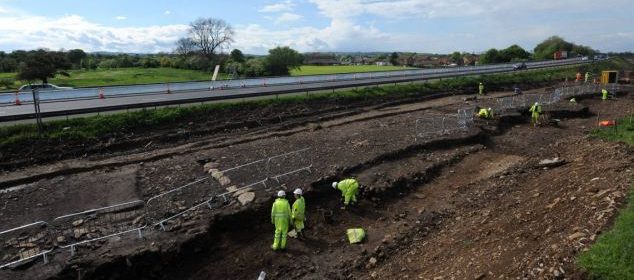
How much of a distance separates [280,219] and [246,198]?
2.41 meters

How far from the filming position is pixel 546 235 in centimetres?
1037

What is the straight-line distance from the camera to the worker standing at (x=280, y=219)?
11633mm

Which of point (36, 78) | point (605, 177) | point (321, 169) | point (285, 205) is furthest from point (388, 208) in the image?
point (36, 78)

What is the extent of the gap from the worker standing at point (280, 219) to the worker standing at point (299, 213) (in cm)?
31

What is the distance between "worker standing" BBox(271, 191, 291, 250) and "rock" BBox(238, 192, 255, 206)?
188cm

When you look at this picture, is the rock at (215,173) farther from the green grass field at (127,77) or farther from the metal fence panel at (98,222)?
the green grass field at (127,77)

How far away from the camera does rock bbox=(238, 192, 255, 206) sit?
1357cm

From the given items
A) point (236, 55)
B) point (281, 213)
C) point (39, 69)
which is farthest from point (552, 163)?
point (236, 55)

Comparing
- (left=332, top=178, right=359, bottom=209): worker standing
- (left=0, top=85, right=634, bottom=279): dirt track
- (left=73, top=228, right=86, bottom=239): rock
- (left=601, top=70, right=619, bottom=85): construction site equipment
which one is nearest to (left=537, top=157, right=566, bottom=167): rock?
(left=0, top=85, right=634, bottom=279): dirt track

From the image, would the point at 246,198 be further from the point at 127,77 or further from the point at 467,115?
the point at 127,77

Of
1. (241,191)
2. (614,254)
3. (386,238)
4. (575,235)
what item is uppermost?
(614,254)

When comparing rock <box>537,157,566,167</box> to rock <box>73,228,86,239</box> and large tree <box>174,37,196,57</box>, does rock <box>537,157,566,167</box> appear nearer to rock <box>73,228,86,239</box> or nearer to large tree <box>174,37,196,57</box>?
rock <box>73,228,86,239</box>

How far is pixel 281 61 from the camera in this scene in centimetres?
6006

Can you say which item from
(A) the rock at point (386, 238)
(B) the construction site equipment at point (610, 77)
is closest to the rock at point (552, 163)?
(A) the rock at point (386, 238)
